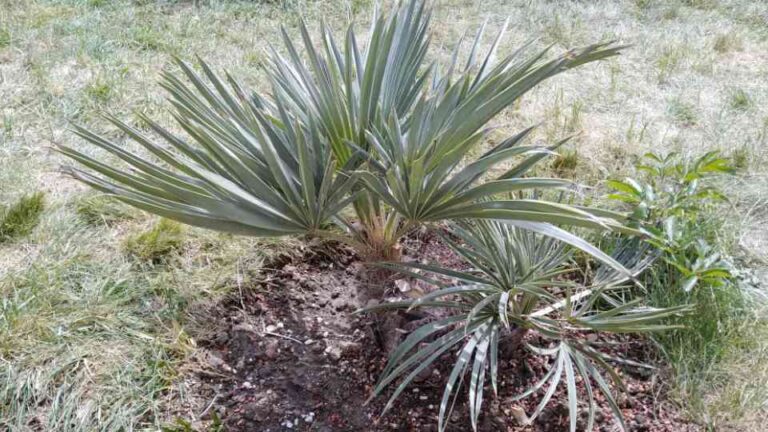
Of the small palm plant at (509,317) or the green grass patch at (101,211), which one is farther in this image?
the green grass patch at (101,211)

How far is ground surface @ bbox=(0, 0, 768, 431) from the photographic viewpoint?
1.90 meters

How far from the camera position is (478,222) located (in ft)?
5.82

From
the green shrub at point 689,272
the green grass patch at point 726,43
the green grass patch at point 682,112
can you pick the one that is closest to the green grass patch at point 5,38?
the green shrub at point 689,272

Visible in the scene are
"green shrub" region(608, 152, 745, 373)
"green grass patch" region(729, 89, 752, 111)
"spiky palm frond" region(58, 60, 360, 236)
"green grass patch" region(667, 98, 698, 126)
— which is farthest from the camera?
"green grass patch" region(729, 89, 752, 111)

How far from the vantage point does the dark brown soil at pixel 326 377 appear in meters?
1.84

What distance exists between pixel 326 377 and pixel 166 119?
1.81 meters

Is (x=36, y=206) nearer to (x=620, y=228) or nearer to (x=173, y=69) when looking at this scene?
(x=173, y=69)

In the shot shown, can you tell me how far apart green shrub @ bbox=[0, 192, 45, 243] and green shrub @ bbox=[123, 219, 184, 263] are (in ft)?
1.41

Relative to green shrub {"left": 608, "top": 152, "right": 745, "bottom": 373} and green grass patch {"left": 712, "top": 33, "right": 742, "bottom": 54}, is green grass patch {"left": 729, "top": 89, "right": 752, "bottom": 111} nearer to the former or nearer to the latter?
green grass patch {"left": 712, "top": 33, "right": 742, "bottom": 54}

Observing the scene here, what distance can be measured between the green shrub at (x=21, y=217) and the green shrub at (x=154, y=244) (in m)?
0.43

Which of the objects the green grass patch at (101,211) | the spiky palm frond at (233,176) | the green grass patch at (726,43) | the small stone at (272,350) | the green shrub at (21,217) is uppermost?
the green grass patch at (726,43)

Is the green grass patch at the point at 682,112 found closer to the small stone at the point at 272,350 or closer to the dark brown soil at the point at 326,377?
the dark brown soil at the point at 326,377

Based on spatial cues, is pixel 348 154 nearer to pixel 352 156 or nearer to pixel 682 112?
pixel 352 156

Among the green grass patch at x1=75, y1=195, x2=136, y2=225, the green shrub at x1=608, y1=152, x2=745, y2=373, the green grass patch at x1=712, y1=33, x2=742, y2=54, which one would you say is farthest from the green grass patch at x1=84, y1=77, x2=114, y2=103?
the green grass patch at x1=712, y1=33, x2=742, y2=54
